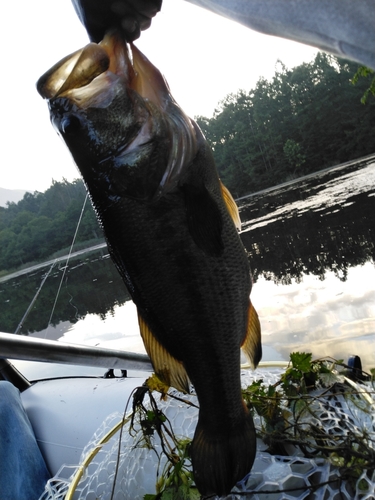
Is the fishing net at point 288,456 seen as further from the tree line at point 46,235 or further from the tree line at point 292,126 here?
the tree line at point 292,126

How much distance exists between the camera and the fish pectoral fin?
1508 millimetres

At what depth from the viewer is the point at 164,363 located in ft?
5.27

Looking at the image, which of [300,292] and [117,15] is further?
[300,292]

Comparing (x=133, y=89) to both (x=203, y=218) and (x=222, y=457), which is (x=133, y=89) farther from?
(x=222, y=457)

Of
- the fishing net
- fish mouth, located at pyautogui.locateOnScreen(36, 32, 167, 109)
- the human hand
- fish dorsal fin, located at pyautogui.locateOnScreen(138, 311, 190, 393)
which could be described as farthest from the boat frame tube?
the human hand

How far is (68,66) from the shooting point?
4.29 feet

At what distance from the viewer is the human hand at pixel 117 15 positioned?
122 centimetres

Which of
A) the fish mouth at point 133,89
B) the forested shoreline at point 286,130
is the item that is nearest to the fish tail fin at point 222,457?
the fish mouth at point 133,89

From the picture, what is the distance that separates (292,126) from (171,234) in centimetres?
5881

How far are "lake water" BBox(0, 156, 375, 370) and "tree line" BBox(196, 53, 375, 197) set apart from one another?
32367mm

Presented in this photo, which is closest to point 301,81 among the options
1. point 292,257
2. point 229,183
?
point 229,183

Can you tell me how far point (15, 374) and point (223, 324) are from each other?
334 centimetres

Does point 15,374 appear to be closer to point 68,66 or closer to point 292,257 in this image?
point 68,66

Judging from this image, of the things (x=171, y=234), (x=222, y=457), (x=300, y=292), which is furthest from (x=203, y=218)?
(x=300, y=292)
